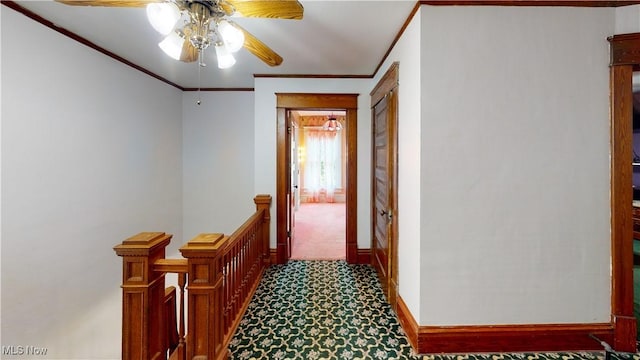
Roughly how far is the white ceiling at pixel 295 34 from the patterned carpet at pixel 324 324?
97.7 inches

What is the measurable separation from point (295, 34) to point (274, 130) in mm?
1374

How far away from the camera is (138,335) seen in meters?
1.41

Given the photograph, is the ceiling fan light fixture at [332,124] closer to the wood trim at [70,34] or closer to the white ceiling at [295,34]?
the white ceiling at [295,34]

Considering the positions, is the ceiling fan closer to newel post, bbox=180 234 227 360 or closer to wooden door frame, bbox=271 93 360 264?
newel post, bbox=180 234 227 360

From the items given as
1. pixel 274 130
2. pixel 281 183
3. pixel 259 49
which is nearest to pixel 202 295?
pixel 259 49

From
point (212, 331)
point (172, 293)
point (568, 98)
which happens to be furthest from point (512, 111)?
point (172, 293)

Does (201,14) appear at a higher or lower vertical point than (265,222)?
higher

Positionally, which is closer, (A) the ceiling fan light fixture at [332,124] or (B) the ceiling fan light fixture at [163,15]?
Result: (B) the ceiling fan light fixture at [163,15]

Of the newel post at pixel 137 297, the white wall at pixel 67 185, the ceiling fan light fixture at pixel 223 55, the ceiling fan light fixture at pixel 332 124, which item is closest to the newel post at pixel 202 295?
the newel post at pixel 137 297

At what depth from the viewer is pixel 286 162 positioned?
364 cm

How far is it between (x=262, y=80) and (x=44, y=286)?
3000mm

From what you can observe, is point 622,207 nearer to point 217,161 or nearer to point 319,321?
point 319,321

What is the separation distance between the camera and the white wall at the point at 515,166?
74.1 inches

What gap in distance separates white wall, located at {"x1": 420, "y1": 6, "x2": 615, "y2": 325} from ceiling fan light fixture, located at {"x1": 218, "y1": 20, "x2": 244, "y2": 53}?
1235mm
